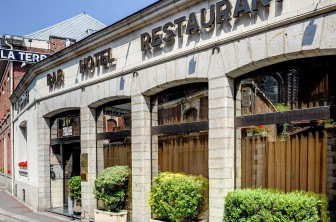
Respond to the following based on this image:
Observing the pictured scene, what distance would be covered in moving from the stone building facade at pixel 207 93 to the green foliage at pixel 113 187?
0.57m

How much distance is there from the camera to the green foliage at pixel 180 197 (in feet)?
29.7

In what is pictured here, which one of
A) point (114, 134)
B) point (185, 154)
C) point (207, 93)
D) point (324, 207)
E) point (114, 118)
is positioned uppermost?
point (207, 93)

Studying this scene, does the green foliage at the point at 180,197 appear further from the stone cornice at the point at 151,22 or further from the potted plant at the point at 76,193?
the potted plant at the point at 76,193

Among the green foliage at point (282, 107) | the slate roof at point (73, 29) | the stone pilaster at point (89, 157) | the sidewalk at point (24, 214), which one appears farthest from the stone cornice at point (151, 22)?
the slate roof at point (73, 29)

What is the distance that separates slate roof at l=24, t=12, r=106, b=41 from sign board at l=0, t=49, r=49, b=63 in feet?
23.0

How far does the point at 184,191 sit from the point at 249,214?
2.03m

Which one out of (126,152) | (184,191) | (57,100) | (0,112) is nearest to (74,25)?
(0,112)

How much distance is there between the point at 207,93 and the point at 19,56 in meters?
18.4

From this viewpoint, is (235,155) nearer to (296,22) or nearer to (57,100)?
(296,22)

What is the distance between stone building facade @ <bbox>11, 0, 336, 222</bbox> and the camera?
7.41 metres

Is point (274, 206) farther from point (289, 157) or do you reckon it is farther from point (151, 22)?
point (151, 22)

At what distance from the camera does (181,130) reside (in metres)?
10.2

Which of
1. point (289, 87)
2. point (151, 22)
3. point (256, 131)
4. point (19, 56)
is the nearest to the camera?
point (289, 87)

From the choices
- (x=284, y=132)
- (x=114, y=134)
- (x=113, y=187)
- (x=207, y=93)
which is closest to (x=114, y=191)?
(x=113, y=187)
